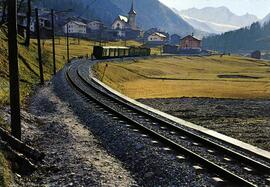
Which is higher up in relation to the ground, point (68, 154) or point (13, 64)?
point (13, 64)

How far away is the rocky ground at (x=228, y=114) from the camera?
23.7 m

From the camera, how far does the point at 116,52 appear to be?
10681 centimetres

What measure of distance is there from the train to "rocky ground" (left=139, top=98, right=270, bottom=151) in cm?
5673

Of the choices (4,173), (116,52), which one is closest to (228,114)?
(4,173)

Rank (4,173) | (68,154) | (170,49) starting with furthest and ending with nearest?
1. (170,49)
2. (68,154)
3. (4,173)

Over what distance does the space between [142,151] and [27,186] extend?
5.19m

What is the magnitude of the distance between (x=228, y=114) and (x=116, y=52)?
76365 mm

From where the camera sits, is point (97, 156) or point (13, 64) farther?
point (13, 64)

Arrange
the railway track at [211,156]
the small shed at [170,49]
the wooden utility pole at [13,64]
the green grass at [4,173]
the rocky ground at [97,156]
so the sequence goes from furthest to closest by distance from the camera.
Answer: the small shed at [170,49], the wooden utility pole at [13,64], the rocky ground at [97,156], the railway track at [211,156], the green grass at [4,173]

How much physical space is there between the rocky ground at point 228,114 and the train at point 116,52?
56.7 m

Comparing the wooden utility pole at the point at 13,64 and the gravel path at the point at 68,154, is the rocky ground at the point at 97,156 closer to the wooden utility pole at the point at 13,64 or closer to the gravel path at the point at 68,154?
the gravel path at the point at 68,154

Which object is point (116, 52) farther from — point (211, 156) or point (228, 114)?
point (211, 156)

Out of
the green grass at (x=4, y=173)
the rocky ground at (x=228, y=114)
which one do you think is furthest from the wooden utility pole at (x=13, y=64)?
the rocky ground at (x=228, y=114)

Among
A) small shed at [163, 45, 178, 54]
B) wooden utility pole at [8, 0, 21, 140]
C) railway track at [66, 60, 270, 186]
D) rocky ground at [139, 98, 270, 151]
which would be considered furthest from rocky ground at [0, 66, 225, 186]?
small shed at [163, 45, 178, 54]
